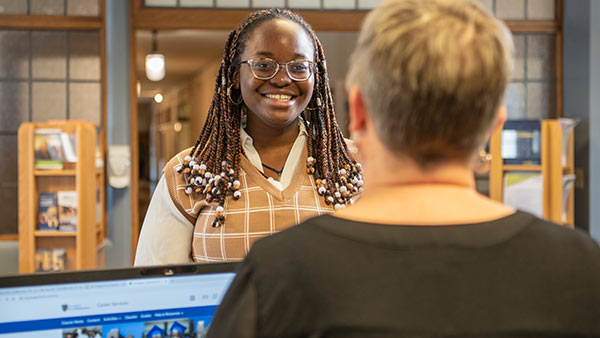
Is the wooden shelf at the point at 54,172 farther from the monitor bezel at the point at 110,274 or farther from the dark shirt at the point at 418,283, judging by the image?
the dark shirt at the point at 418,283

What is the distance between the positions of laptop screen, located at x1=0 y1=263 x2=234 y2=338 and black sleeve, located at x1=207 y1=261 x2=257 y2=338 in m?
0.29

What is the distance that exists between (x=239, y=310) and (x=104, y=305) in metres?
0.34

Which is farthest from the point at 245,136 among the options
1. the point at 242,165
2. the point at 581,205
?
the point at 581,205

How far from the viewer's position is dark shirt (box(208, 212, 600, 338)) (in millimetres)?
499

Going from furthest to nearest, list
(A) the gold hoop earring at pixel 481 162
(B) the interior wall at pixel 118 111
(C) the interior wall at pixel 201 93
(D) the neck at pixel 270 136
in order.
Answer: (C) the interior wall at pixel 201 93, (B) the interior wall at pixel 118 111, (D) the neck at pixel 270 136, (A) the gold hoop earring at pixel 481 162

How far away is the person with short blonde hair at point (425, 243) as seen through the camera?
50cm

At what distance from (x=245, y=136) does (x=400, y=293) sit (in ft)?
3.15

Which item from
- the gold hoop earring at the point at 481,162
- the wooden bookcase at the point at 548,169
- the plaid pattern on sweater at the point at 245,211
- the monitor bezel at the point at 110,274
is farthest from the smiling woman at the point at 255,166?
the wooden bookcase at the point at 548,169

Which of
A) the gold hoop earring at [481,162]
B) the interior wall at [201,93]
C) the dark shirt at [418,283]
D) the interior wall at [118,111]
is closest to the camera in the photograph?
the dark shirt at [418,283]

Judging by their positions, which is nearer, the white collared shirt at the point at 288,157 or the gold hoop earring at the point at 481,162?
the gold hoop earring at the point at 481,162

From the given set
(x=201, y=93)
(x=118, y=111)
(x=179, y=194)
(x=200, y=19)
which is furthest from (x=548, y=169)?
(x=201, y=93)

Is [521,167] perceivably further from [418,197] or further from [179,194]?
[418,197]

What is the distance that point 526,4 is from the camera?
4129mm

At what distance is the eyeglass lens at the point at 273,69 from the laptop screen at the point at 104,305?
0.61 m
